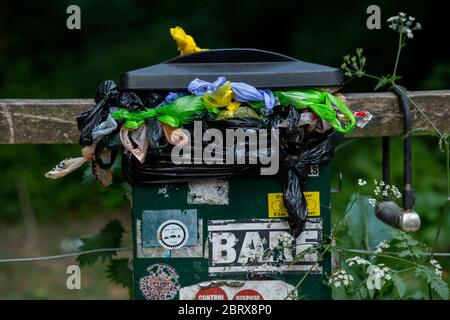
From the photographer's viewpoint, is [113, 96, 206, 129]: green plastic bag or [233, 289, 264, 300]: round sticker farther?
[233, 289, 264, 300]: round sticker

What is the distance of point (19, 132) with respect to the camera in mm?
3037

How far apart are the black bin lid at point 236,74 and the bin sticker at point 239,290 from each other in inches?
26.3

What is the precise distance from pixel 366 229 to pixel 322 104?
2.95 feet

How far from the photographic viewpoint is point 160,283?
8.89 feet

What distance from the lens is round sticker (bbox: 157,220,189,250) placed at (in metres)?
2.68

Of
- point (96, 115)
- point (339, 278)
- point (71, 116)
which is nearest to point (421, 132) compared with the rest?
point (339, 278)

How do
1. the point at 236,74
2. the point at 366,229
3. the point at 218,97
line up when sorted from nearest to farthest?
the point at 218,97 → the point at 236,74 → the point at 366,229

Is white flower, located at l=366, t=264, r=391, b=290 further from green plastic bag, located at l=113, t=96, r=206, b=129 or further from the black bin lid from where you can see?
green plastic bag, located at l=113, t=96, r=206, b=129

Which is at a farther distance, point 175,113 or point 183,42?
point 183,42

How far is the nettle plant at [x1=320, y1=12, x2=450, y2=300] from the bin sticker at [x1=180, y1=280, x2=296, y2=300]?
170 millimetres

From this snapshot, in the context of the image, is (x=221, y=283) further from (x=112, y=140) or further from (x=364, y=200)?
(x=364, y=200)

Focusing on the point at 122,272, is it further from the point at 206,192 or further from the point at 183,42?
the point at 183,42

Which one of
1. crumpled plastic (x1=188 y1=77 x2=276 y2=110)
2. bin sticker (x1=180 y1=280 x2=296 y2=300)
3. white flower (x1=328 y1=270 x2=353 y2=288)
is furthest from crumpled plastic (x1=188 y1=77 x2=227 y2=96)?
white flower (x1=328 y1=270 x2=353 y2=288)

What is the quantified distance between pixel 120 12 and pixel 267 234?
655 centimetres
